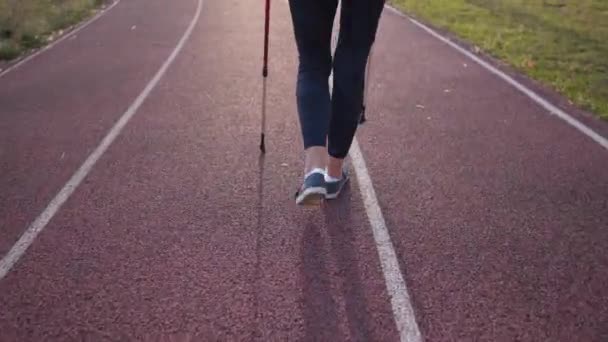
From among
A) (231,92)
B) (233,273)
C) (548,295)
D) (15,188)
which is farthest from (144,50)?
(548,295)

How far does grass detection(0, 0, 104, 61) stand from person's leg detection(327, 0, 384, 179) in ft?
25.5

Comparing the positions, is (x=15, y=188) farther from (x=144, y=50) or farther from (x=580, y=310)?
(x=144, y=50)

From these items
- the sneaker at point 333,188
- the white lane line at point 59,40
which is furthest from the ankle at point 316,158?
the white lane line at point 59,40

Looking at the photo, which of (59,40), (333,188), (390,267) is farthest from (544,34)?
(59,40)

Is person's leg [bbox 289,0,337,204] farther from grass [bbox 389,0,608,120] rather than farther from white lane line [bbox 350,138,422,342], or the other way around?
grass [bbox 389,0,608,120]

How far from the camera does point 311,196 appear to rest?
136 inches

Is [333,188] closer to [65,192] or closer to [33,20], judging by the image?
[65,192]

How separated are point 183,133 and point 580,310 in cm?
372

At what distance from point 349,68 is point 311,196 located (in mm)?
792

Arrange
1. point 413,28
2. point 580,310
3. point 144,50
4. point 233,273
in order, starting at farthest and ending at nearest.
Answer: point 413,28 → point 144,50 → point 233,273 → point 580,310

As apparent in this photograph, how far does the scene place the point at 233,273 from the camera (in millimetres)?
3107

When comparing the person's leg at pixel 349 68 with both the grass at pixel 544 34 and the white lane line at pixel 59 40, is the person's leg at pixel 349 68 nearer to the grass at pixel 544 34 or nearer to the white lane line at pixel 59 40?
the grass at pixel 544 34

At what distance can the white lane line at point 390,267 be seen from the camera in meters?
2.69

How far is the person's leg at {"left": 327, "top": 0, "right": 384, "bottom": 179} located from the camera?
314cm
